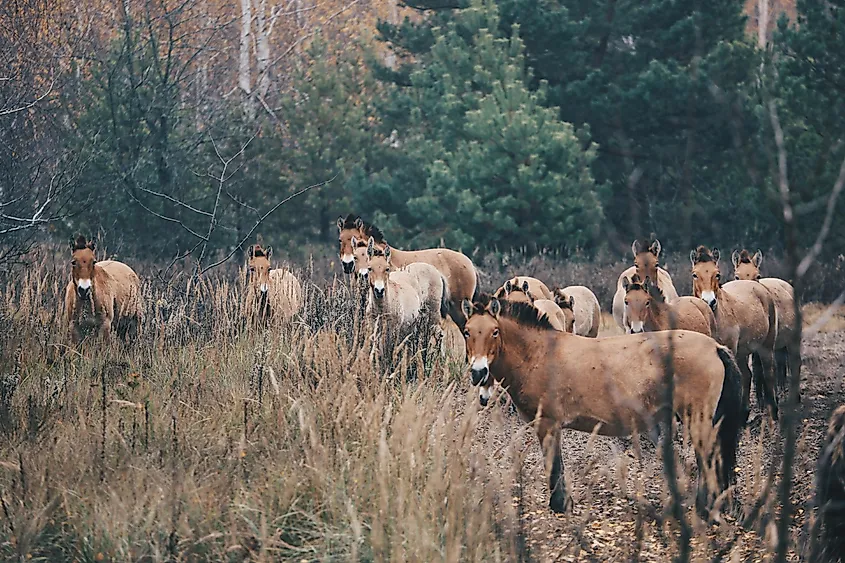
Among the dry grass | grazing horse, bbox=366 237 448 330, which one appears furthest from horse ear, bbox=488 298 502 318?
grazing horse, bbox=366 237 448 330

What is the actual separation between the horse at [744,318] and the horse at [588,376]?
2.89m

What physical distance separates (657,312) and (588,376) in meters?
2.53

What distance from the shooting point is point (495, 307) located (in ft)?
22.6

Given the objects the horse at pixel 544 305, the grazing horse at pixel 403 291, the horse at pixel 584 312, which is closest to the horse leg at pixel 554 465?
the horse at pixel 544 305

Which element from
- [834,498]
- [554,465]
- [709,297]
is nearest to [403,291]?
[709,297]

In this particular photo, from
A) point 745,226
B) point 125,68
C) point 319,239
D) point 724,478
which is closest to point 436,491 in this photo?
point 724,478

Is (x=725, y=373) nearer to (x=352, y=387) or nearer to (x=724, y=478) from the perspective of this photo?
(x=724, y=478)

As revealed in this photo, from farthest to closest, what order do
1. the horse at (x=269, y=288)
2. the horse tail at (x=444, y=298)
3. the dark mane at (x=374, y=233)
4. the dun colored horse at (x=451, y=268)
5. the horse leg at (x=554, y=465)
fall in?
the dun colored horse at (x=451, y=268)
the dark mane at (x=374, y=233)
the horse tail at (x=444, y=298)
the horse at (x=269, y=288)
the horse leg at (x=554, y=465)

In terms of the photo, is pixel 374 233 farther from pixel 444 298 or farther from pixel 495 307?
pixel 495 307

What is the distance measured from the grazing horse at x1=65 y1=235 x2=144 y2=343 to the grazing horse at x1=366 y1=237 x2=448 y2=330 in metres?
2.27

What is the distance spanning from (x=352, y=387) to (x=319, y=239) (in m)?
21.0

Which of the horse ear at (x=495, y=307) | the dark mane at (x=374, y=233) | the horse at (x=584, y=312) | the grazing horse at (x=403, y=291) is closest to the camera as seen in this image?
the horse ear at (x=495, y=307)

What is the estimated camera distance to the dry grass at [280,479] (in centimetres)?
487

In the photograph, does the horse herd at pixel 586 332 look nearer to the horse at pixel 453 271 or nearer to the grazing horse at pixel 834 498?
the horse at pixel 453 271
